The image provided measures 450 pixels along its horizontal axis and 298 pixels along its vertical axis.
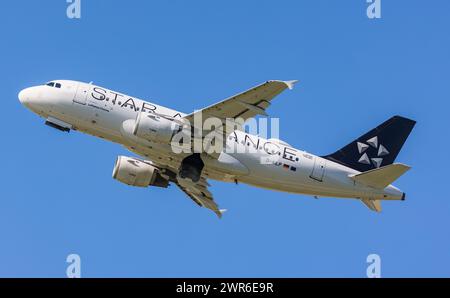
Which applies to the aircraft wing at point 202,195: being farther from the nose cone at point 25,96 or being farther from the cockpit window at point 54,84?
the nose cone at point 25,96

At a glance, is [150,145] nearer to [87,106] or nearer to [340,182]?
[87,106]

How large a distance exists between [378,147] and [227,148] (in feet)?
33.7

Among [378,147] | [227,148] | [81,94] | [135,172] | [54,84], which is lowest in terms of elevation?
[135,172]

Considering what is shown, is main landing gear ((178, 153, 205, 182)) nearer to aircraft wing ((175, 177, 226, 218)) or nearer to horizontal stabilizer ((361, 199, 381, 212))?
aircraft wing ((175, 177, 226, 218))

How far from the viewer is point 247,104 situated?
43.1m

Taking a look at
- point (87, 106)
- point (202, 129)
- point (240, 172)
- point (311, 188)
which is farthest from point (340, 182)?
point (87, 106)

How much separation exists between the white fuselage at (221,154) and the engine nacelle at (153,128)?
584 mm

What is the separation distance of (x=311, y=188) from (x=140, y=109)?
11.6 meters

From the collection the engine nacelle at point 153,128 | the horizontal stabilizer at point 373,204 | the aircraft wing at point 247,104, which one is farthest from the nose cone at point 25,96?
the horizontal stabilizer at point 373,204

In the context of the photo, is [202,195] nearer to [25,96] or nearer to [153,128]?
[153,128]

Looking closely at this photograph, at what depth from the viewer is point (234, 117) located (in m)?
44.8

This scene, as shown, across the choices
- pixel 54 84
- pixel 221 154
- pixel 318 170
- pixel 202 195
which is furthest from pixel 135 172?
pixel 318 170

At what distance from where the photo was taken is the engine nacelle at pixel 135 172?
2021 inches

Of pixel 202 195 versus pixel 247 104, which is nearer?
pixel 247 104
